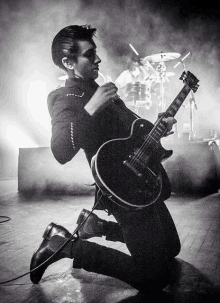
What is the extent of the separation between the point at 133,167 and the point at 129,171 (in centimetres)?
4

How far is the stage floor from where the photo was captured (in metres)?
1.66

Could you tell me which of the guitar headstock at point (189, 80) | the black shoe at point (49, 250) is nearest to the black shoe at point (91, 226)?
the black shoe at point (49, 250)

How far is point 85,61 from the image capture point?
1.94m

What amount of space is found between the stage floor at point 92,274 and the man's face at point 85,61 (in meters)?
1.40

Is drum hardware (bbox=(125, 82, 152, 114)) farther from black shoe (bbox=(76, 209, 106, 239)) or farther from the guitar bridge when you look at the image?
the guitar bridge

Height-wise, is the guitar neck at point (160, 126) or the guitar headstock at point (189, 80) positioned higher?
the guitar headstock at point (189, 80)

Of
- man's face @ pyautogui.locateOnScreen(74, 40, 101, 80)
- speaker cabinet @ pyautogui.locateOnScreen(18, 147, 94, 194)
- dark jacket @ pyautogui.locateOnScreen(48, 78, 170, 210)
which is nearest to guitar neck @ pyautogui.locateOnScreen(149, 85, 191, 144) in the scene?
Result: dark jacket @ pyautogui.locateOnScreen(48, 78, 170, 210)

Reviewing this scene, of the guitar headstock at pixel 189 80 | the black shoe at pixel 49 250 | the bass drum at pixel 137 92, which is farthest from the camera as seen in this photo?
the bass drum at pixel 137 92

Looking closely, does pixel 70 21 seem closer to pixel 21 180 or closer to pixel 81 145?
pixel 21 180

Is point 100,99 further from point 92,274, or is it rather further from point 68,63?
point 92,274

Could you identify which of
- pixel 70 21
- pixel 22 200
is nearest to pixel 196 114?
pixel 70 21

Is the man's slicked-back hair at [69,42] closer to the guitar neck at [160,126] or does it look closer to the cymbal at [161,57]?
the guitar neck at [160,126]

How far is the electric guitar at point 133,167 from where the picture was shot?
5.23 ft

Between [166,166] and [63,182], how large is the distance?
1.97 meters
